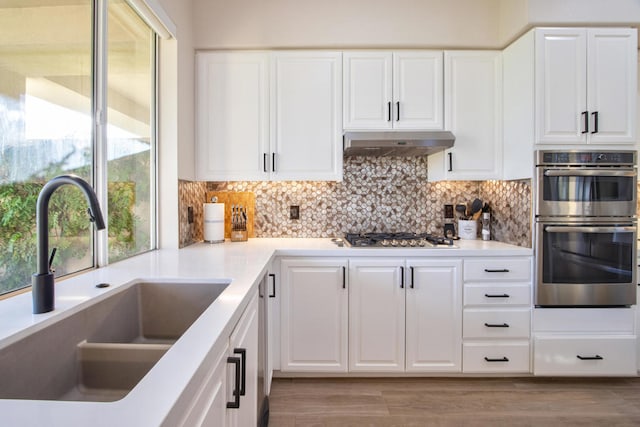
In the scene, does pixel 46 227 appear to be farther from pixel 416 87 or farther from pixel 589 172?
pixel 589 172

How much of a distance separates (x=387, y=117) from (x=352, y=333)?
1.53 meters

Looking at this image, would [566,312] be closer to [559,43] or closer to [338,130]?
[559,43]

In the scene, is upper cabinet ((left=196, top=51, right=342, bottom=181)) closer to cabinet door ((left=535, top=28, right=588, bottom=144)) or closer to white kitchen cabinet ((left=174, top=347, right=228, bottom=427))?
cabinet door ((left=535, top=28, right=588, bottom=144))

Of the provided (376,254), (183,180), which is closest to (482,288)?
(376,254)

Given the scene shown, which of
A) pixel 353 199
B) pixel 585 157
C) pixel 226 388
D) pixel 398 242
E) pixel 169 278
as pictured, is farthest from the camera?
pixel 353 199

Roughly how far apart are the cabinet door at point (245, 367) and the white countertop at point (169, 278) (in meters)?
0.08

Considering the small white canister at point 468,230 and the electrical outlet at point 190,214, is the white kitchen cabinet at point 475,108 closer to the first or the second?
the small white canister at point 468,230

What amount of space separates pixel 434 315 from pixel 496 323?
0.41 m

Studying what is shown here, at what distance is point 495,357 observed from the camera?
214cm

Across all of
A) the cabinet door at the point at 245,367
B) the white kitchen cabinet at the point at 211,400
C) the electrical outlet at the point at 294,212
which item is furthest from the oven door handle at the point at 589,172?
the white kitchen cabinet at the point at 211,400

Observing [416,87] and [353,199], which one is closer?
[416,87]

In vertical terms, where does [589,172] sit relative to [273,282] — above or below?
above

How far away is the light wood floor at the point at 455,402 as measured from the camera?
1.84 m

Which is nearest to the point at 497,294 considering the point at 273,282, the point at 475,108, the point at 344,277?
the point at 344,277
